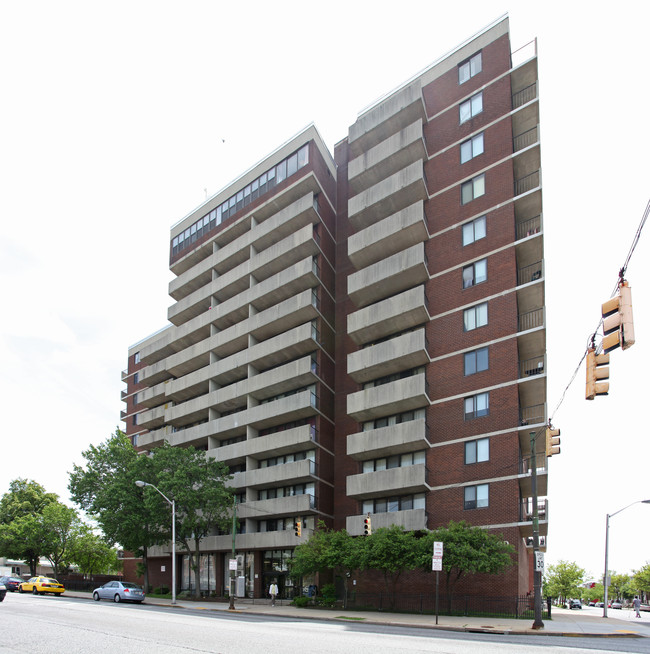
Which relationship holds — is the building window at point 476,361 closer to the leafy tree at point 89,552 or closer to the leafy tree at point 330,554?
the leafy tree at point 330,554

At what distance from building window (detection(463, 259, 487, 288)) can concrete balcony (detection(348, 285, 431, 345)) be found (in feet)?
10.1

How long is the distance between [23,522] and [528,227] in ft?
206

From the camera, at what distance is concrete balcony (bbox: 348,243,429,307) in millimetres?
44219

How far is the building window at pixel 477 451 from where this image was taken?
125ft

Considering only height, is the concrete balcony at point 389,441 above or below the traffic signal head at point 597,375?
below

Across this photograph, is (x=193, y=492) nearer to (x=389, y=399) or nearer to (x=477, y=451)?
(x=389, y=399)

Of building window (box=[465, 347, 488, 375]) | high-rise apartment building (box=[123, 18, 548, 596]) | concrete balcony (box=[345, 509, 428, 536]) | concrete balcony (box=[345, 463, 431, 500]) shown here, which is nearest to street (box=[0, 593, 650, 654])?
concrete balcony (box=[345, 509, 428, 536])

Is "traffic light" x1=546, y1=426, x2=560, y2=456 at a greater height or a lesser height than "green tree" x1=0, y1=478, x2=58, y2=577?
greater

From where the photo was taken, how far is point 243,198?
201ft

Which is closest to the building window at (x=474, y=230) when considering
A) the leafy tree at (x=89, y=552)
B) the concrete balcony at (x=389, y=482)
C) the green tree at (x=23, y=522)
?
the concrete balcony at (x=389, y=482)

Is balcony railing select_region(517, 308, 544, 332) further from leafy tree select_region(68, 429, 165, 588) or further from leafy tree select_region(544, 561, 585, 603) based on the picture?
leafy tree select_region(544, 561, 585, 603)

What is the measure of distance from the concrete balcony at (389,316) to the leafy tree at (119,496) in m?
20.6

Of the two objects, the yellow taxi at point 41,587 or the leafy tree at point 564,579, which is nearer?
the yellow taxi at point 41,587

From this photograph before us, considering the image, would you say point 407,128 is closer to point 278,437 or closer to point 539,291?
point 539,291
